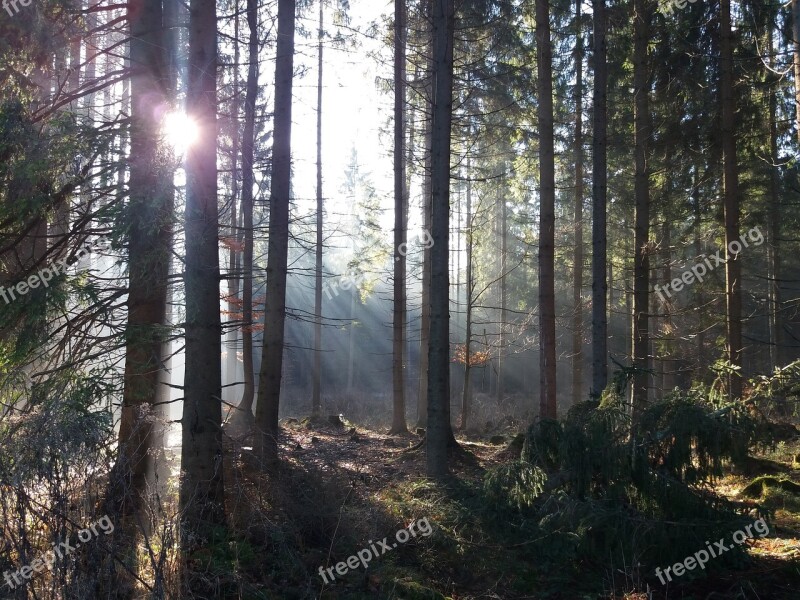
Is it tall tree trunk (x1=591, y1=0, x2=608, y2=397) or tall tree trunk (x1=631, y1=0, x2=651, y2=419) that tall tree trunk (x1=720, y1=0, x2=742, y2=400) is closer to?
tall tree trunk (x1=631, y1=0, x2=651, y2=419)

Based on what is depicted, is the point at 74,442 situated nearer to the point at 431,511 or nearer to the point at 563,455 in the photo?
the point at 431,511

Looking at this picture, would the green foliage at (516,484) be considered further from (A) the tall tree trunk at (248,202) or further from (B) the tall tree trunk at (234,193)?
(A) the tall tree trunk at (248,202)

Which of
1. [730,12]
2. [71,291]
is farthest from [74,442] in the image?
[730,12]

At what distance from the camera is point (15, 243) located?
21.7 ft

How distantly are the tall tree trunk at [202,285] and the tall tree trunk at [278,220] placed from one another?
9.27 ft

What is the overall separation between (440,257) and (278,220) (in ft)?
9.17

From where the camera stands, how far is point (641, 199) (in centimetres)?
1242

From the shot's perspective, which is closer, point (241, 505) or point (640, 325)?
point (241, 505)

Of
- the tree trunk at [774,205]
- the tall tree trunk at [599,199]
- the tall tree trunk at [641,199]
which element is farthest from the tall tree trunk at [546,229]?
the tree trunk at [774,205]

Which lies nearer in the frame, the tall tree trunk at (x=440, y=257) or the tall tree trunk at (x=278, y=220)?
the tall tree trunk at (x=440, y=257)

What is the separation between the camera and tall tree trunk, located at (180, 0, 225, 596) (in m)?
6.28

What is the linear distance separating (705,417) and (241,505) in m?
5.06

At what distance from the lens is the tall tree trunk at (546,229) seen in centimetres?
1223

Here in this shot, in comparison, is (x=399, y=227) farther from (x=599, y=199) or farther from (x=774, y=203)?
(x=774, y=203)
